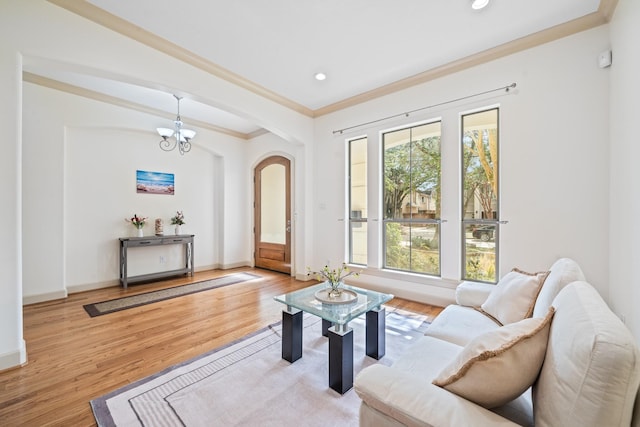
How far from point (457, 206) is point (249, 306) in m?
2.87

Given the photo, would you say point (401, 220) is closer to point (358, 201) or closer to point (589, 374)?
point (358, 201)

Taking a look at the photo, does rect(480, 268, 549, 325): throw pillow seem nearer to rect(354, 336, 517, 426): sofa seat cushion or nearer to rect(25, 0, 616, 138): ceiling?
rect(354, 336, 517, 426): sofa seat cushion

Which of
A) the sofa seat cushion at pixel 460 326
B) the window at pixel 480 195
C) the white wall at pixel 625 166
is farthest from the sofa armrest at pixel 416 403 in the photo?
the window at pixel 480 195

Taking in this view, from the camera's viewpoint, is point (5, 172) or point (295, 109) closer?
point (5, 172)

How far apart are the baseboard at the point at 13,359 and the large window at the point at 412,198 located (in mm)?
3855

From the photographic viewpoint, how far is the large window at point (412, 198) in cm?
351

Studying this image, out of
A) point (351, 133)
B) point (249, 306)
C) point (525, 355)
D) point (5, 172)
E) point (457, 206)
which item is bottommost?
point (249, 306)

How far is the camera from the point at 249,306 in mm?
3455

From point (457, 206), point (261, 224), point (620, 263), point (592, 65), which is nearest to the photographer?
point (620, 263)

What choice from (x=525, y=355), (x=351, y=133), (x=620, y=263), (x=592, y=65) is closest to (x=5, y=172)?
(x=525, y=355)

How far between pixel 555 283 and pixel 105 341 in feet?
11.8

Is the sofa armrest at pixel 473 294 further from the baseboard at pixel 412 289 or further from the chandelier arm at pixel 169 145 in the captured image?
the chandelier arm at pixel 169 145

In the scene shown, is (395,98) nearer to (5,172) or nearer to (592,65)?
(592,65)

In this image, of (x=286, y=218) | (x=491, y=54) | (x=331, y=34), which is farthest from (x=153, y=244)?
(x=491, y=54)
